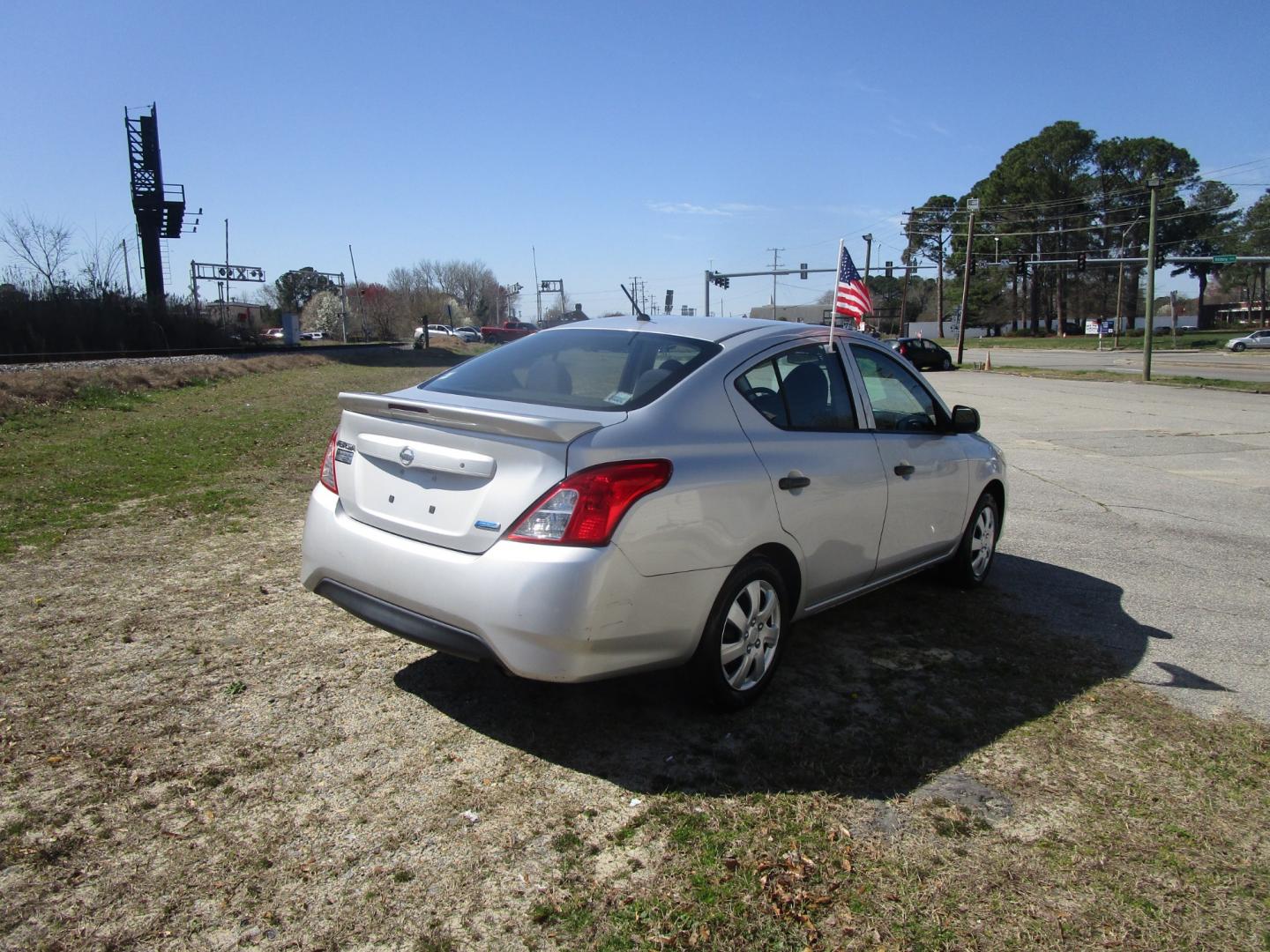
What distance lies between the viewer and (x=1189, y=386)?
28.0m

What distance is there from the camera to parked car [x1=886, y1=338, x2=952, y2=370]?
129 ft

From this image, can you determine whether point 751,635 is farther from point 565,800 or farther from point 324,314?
point 324,314

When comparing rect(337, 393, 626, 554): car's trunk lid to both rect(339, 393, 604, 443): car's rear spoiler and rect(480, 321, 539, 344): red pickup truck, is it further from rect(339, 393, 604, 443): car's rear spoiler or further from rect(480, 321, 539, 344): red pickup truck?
rect(480, 321, 539, 344): red pickup truck

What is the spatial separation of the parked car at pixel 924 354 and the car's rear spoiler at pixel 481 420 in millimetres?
37314

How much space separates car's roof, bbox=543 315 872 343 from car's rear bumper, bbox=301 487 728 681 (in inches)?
49.6

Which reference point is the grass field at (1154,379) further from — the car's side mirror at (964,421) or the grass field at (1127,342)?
the grass field at (1127,342)

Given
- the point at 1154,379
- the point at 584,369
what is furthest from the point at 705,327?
the point at 1154,379

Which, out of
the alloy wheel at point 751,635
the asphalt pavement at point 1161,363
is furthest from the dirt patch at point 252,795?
the asphalt pavement at point 1161,363

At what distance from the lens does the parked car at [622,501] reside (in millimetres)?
3121

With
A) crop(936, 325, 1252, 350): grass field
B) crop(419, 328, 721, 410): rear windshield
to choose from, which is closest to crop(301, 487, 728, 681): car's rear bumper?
crop(419, 328, 721, 410): rear windshield

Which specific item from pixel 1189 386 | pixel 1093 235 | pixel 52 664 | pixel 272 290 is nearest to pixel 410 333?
pixel 272 290

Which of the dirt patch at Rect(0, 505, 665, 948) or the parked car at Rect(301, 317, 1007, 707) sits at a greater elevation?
the parked car at Rect(301, 317, 1007, 707)

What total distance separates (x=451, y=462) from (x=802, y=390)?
1.78 meters

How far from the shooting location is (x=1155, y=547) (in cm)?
708
